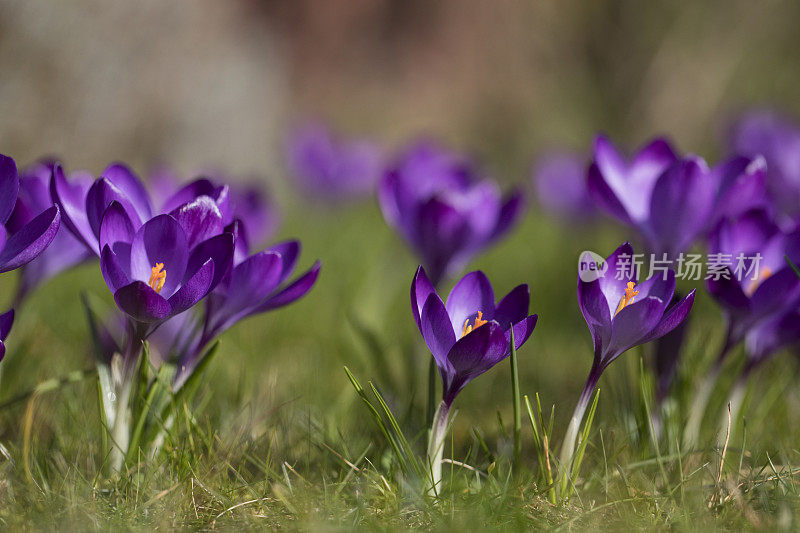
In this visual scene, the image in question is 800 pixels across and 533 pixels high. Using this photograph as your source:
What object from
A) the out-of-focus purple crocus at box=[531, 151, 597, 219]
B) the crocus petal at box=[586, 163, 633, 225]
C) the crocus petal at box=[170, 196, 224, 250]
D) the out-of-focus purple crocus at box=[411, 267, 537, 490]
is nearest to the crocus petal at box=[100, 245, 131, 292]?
the crocus petal at box=[170, 196, 224, 250]

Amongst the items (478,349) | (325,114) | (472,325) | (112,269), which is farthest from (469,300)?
(325,114)

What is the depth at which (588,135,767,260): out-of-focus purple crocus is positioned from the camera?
1.34 meters

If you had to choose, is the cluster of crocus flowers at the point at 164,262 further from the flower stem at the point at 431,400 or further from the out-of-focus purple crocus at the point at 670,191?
the out-of-focus purple crocus at the point at 670,191

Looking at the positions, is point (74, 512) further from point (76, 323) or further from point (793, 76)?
point (793, 76)

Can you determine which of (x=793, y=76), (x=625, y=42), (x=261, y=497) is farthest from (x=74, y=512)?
(x=793, y=76)

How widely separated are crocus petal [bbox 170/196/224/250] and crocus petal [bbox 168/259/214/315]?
74 millimetres

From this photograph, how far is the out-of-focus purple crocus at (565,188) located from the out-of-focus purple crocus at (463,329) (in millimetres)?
1825

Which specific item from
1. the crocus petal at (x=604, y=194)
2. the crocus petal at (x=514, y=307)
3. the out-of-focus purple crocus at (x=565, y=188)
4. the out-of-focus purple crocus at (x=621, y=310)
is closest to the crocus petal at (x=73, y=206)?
the crocus petal at (x=514, y=307)

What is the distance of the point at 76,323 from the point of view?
2.20 m

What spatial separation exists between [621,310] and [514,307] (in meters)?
0.15

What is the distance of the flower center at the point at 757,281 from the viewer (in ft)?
4.30

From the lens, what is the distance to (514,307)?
113 centimetres

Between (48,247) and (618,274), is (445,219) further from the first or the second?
(48,247)

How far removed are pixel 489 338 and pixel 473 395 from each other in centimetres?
90
